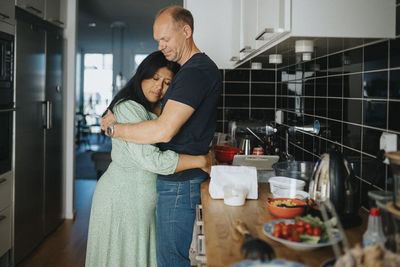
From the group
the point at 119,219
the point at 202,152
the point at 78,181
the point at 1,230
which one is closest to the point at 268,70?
the point at 202,152

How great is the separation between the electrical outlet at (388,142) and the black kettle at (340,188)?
0.65ft

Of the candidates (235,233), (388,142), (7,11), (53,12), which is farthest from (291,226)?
(53,12)

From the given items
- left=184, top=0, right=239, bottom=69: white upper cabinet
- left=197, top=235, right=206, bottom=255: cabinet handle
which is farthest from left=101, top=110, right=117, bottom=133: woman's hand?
left=184, top=0, right=239, bottom=69: white upper cabinet

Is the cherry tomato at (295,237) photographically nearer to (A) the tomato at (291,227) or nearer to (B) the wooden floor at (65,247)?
(A) the tomato at (291,227)

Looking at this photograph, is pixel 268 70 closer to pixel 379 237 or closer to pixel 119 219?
pixel 119 219

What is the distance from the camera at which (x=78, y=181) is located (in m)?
6.14

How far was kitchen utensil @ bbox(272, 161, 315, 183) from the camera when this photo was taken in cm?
186

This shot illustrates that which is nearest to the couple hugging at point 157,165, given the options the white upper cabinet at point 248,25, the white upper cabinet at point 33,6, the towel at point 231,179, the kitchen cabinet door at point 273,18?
the towel at point 231,179

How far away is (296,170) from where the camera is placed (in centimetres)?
195

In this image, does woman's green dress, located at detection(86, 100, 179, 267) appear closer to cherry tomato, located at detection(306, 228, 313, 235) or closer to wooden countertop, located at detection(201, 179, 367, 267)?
wooden countertop, located at detection(201, 179, 367, 267)

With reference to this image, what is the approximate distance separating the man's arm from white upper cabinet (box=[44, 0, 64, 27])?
2.19 meters

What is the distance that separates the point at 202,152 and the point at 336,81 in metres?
0.80

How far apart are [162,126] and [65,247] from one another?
7.26 feet

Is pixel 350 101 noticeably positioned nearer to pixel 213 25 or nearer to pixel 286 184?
pixel 286 184
